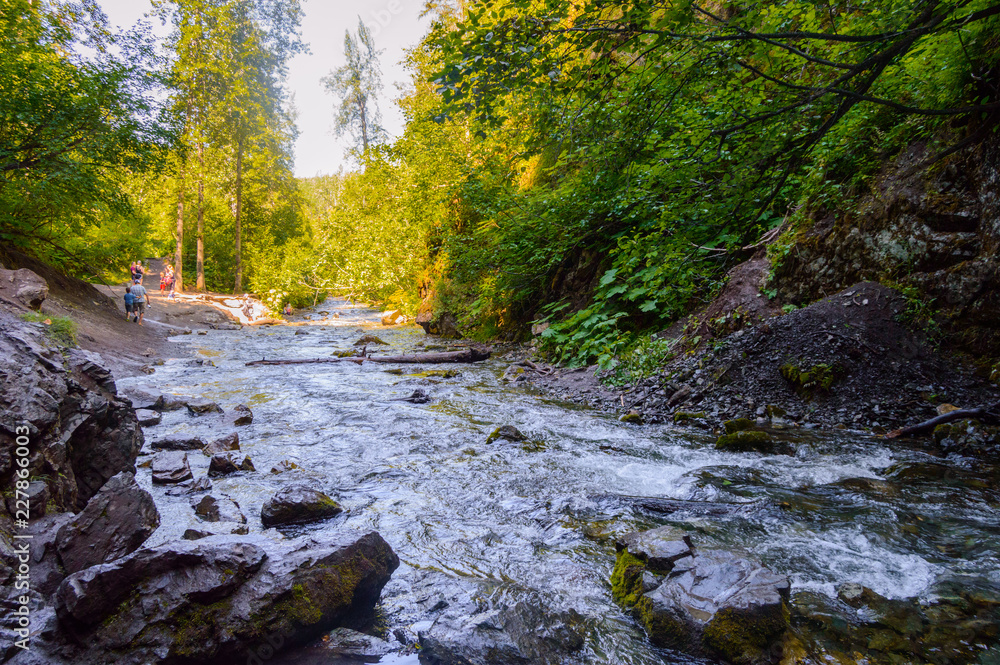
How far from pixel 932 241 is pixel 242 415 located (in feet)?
32.2

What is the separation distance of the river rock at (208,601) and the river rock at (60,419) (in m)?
1.00

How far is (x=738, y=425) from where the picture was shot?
5934 millimetres

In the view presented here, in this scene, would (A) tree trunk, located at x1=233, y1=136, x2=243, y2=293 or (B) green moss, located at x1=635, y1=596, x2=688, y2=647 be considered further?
(A) tree trunk, located at x1=233, y1=136, x2=243, y2=293

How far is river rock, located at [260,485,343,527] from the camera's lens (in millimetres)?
3680

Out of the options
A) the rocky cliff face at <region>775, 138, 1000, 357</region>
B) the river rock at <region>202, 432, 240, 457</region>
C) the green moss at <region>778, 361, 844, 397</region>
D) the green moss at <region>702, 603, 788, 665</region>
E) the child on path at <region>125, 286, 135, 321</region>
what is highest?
the rocky cliff face at <region>775, 138, 1000, 357</region>

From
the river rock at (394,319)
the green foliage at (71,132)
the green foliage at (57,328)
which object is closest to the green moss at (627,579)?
the green foliage at (57,328)

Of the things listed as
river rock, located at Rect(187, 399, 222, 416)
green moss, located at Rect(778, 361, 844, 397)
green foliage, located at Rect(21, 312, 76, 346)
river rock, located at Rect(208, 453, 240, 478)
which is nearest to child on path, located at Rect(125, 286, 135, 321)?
river rock, located at Rect(187, 399, 222, 416)

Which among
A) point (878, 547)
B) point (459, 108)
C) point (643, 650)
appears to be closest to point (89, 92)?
point (459, 108)

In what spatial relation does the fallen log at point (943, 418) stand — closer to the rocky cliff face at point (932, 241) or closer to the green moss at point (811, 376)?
the rocky cliff face at point (932, 241)

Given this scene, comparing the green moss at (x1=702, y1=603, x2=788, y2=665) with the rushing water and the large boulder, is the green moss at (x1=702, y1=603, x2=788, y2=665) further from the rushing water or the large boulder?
the rushing water

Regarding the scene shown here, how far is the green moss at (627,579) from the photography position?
2719 mm

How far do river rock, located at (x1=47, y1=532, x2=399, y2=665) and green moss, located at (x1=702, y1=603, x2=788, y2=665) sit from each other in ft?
6.29

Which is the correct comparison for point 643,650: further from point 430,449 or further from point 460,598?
point 430,449

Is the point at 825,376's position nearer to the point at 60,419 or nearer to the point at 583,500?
the point at 583,500
